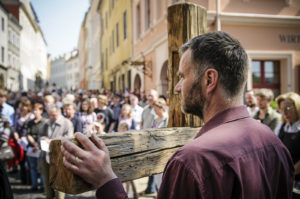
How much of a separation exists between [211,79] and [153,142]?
552 millimetres

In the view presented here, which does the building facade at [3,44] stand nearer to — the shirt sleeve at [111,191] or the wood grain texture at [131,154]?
the wood grain texture at [131,154]

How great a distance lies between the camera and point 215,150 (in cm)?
101

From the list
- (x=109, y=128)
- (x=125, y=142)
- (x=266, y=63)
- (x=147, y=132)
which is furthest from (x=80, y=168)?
(x=266, y=63)

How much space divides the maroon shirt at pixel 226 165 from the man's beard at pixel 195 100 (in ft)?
0.28

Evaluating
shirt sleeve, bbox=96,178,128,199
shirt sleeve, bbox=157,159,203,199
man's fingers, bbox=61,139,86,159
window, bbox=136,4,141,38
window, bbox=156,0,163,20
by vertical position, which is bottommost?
shirt sleeve, bbox=96,178,128,199

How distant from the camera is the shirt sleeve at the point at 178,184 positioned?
0.97 m

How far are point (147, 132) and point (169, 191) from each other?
1.80ft

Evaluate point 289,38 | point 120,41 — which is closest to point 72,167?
point 289,38

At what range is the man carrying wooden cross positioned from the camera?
3.26 ft

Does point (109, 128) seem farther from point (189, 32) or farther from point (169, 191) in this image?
point (169, 191)

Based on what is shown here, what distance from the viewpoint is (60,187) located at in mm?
1203

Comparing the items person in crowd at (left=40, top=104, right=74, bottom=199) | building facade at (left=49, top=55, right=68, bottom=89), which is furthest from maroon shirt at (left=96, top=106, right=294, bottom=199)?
building facade at (left=49, top=55, right=68, bottom=89)

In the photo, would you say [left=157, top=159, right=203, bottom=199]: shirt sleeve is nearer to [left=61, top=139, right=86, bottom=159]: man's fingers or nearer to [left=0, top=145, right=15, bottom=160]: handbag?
[left=61, top=139, right=86, bottom=159]: man's fingers

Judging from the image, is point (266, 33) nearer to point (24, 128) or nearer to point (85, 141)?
point (24, 128)
